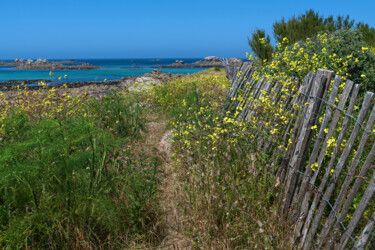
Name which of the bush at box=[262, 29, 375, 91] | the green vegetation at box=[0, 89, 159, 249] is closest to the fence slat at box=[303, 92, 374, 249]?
the green vegetation at box=[0, 89, 159, 249]

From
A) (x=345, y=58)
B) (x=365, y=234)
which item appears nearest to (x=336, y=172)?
(x=365, y=234)

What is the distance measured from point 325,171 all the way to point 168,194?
2.05 metres

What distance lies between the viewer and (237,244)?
3.02 meters

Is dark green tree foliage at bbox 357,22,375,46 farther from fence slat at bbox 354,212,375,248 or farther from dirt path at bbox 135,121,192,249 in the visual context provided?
fence slat at bbox 354,212,375,248

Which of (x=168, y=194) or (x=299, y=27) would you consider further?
(x=299, y=27)

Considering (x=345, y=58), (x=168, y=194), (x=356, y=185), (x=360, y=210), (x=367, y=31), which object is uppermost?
(x=367, y=31)

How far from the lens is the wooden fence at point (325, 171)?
2.47 metres

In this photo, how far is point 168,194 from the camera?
4.17 metres

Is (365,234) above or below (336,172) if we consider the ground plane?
below

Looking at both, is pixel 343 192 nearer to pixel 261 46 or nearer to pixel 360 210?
pixel 360 210

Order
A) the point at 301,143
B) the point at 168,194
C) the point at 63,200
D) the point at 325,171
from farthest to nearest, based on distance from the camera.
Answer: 1. the point at 168,194
2. the point at 325,171
3. the point at 301,143
4. the point at 63,200

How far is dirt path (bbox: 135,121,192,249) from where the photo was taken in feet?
10.9

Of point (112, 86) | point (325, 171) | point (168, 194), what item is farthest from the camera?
point (112, 86)

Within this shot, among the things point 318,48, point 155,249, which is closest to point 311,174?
point 155,249
